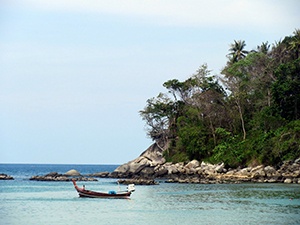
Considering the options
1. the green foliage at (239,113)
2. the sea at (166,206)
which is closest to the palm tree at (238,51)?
the green foliage at (239,113)

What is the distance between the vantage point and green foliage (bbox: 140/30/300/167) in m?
60.9

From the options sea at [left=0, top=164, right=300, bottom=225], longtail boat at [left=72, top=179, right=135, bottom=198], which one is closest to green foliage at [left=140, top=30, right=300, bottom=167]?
sea at [left=0, top=164, right=300, bottom=225]

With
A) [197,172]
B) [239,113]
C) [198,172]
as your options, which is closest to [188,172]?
[197,172]

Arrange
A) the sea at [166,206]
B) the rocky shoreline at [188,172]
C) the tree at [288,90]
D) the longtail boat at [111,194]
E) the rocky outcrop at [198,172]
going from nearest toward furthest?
the sea at [166,206]
the longtail boat at [111,194]
the rocky outcrop at [198,172]
the rocky shoreline at [188,172]
the tree at [288,90]

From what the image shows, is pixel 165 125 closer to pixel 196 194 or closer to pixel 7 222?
pixel 196 194

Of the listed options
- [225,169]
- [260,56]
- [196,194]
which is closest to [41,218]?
[196,194]

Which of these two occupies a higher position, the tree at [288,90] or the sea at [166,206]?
the tree at [288,90]

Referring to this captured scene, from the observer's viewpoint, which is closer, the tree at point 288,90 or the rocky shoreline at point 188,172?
the rocky shoreline at point 188,172

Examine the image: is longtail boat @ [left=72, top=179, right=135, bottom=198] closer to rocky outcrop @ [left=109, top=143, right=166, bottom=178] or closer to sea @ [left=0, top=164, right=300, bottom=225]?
sea @ [left=0, top=164, right=300, bottom=225]

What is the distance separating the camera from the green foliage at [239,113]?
60875 mm

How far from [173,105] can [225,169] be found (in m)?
18.1

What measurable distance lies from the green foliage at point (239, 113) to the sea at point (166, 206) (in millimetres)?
9981

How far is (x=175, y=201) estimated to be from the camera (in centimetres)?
4153

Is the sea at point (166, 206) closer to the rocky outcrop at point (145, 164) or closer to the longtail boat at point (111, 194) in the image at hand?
the longtail boat at point (111, 194)
